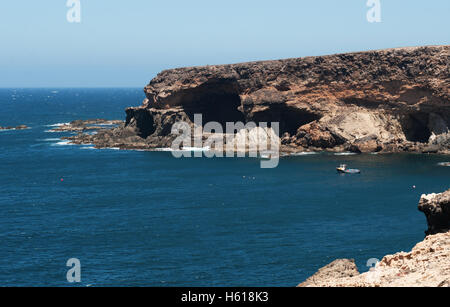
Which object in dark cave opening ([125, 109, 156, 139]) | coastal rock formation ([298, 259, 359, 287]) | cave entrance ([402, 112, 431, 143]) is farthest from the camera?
dark cave opening ([125, 109, 156, 139])

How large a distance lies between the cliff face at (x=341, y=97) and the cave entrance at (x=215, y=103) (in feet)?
1.17

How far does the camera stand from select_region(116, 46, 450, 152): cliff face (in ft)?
355

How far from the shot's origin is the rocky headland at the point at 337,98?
356ft

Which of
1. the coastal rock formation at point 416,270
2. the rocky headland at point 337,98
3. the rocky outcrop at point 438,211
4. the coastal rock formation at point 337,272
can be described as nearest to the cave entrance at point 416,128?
the rocky headland at point 337,98

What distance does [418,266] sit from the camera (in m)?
28.7

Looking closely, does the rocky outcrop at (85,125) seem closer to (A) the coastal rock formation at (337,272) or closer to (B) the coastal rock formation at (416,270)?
(A) the coastal rock formation at (337,272)

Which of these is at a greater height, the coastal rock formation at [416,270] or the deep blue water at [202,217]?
the coastal rock formation at [416,270]

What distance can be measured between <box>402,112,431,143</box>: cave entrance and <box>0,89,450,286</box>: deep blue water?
9.52 metres

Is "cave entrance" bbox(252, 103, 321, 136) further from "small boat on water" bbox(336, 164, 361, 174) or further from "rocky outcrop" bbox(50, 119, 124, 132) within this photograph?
"rocky outcrop" bbox(50, 119, 124, 132)

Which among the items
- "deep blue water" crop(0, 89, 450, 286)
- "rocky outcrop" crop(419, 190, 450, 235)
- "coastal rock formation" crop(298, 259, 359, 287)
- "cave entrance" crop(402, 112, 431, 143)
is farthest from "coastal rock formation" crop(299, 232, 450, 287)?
"cave entrance" crop(402, 112, 431, 143)

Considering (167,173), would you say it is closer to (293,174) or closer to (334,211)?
(293,174)

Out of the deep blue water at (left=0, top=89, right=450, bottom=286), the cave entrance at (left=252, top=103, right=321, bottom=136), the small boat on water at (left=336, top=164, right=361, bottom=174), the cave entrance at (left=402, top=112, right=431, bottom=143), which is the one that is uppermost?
the cave entrance at (left=252, top=103, right=321, bottom=136)
